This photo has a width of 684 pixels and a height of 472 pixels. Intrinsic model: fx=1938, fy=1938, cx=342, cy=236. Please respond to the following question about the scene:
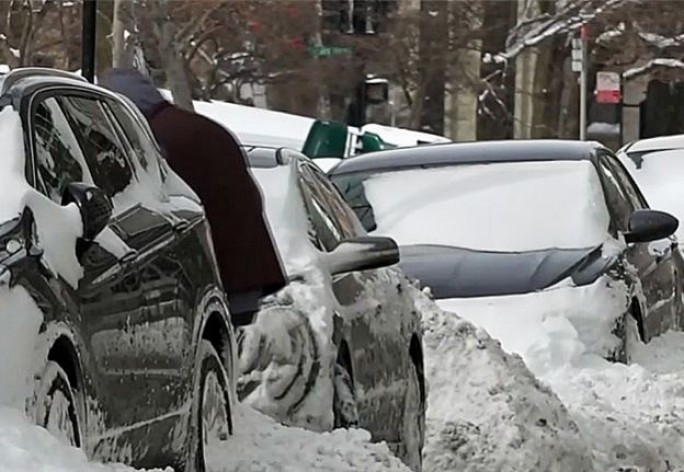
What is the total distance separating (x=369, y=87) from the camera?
1709 inches

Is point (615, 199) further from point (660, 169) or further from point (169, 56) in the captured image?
point (169, 56)

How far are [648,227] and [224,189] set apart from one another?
4227 millimetres

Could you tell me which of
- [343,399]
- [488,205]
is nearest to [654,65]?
[488,205]

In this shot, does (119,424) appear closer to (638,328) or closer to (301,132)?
(638,328)

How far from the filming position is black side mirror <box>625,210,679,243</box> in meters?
11.3

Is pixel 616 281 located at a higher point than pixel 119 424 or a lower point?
lower

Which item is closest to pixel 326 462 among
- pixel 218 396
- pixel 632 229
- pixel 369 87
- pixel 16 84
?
pixel 218 396

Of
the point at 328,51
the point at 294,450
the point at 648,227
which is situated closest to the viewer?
the point at 294,450

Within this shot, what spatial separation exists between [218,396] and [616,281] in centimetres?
482

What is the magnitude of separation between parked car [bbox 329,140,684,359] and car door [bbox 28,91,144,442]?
525cm

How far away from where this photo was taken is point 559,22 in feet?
116

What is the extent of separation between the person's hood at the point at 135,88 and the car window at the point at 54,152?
7.71 feet

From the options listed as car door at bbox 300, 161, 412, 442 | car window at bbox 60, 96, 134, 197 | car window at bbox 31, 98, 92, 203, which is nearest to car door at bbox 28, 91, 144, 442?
car window at bbox 31, 98, 92, 203

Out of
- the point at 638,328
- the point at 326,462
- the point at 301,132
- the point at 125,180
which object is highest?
the point at 125,180
